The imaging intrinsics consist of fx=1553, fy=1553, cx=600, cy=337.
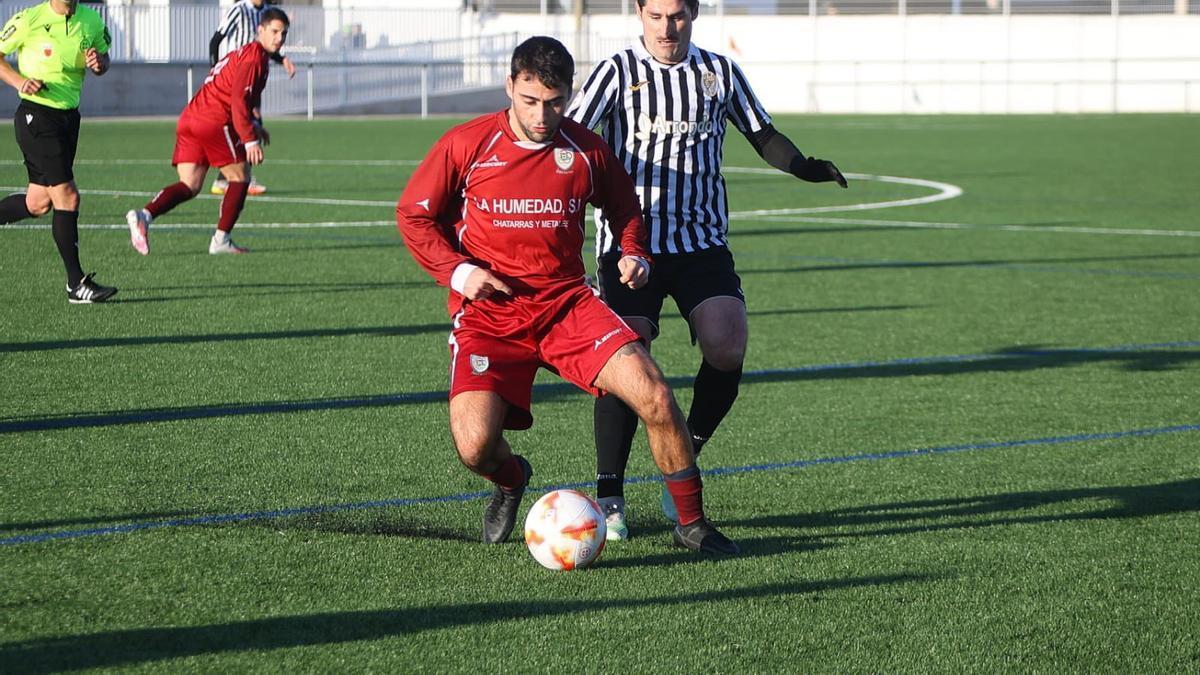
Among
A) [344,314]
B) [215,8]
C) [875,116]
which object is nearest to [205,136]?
[344,314]

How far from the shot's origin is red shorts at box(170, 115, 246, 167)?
43.8 ft

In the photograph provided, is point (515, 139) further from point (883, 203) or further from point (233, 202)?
point (883, 203)

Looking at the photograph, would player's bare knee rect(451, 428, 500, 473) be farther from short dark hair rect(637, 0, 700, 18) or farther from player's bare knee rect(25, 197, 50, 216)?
player's bare knee rect(25, 197, 50, 216)

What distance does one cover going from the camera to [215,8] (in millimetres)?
45750

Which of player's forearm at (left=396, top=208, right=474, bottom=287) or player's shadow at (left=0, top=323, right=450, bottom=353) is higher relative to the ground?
player's forearm at (left=396, top=208, right=474, bottom=287)

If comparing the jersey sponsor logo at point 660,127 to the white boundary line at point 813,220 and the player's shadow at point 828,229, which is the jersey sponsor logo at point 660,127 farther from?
the white boundary line at point 813,220

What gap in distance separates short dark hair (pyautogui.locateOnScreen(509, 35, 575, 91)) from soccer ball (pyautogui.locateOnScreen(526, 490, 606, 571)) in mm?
1402

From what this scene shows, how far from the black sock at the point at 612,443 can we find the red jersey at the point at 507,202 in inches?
25.0

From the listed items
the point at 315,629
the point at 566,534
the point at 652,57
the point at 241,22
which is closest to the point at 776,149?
the point at 652,57

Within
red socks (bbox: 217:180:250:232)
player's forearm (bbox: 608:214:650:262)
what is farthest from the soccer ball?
red socks (bbox: 217:180:250:232)

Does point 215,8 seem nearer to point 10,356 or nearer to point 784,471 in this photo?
point 10,356

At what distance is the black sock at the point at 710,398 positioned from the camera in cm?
613

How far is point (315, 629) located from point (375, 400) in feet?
11.4

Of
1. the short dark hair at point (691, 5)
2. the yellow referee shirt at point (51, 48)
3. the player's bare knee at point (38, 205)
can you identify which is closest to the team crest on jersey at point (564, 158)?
the short dark hair at point (691, 5)
